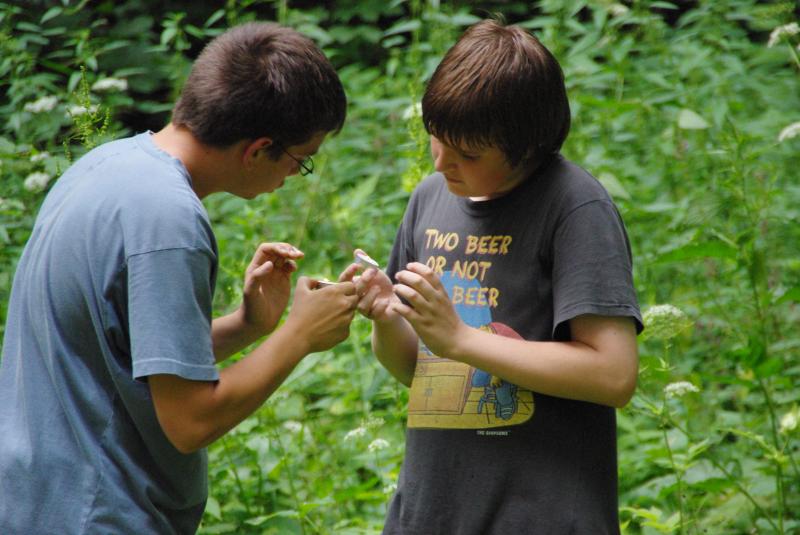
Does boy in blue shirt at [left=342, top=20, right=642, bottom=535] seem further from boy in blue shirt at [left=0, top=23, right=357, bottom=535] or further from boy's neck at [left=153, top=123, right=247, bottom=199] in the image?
boy's neck at [left=153, top=123, right=247, bottom=199]

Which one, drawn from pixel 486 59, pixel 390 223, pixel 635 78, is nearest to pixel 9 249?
pixel 390 223

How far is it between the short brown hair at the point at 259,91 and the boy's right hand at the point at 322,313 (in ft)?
1.00

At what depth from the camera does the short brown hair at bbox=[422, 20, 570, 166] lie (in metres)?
1.83

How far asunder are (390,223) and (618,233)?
2.46 metres

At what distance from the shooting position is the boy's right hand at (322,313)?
1.90 m

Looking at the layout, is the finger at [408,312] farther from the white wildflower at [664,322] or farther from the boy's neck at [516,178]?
the white wildflower at [664,322]

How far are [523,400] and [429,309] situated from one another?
0.88 ft

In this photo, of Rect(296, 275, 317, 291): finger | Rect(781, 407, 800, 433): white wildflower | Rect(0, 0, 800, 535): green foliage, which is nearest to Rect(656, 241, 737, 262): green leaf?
Rect(0, 0, 800, 535): green foliage

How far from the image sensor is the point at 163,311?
5.55ft

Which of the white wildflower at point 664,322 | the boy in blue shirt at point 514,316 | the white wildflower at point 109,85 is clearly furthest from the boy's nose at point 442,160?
the white wildflower at point 109,85

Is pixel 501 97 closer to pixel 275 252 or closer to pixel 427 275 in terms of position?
pixel 427 275

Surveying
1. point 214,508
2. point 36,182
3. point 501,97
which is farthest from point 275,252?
point 36,182

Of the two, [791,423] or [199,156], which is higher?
[199,156]

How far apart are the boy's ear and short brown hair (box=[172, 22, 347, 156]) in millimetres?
12
